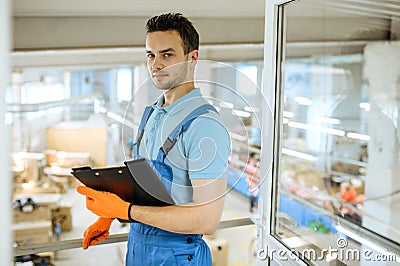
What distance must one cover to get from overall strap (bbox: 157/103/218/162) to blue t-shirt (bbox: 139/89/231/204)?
0.01m

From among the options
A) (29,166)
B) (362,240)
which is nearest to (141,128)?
(362,240)

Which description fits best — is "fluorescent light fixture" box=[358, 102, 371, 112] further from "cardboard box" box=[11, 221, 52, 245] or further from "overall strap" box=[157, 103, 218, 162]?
"cardboard box" box=[11, 221, 52, 245]

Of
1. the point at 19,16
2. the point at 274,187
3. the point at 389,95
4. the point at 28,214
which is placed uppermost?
the point at 19,16

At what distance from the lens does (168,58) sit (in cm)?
152

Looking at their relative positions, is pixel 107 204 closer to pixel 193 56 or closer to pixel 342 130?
pixel 193 56

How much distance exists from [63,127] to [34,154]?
2.25 feet

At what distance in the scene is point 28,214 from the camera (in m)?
4.87

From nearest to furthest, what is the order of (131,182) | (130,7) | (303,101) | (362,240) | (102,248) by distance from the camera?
(131,182)
(362,240)
(130,7)
(102,248)
(303,101)

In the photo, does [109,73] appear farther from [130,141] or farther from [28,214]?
[130,141]

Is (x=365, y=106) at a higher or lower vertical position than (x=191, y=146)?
higher

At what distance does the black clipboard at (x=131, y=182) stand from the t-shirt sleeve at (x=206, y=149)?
13cm

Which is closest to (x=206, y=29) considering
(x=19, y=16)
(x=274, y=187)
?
(x=19, y=16)

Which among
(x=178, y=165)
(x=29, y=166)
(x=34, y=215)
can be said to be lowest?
(x=34, y=215)

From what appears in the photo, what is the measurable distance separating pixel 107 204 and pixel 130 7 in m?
2.22
